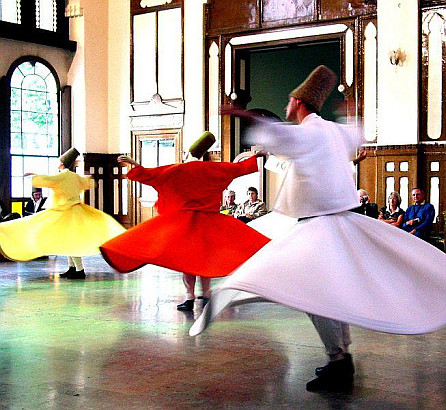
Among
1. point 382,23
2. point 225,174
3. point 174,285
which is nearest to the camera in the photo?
point 225,174

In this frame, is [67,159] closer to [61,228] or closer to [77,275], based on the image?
[61,228]

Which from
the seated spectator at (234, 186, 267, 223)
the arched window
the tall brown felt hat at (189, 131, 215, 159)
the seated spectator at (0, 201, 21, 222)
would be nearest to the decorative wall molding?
the arched window

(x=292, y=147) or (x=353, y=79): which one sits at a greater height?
(x=353, y=79)

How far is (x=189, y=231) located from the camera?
6.03 m

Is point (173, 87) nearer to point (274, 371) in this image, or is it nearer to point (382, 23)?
point (382, 23)

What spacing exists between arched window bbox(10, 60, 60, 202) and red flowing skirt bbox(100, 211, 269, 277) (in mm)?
8353

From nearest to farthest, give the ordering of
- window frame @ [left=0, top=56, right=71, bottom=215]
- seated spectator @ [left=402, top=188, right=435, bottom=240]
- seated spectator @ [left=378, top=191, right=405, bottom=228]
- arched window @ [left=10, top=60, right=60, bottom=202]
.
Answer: seated spectator @ [left=402, top=188, right=435, bottom=240] < seated spectator @ [left=378, top=191, right=405, bottom=228] < window frame @ [left=0, top=56, right=71, bottom=215] < arched window @ [left=10, top=60, right=60, bottom=202]

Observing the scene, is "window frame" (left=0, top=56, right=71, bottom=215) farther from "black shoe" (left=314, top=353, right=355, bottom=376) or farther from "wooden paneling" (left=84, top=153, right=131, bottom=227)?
"black shoe" (left=314, top=353, right=355, bottom=376)

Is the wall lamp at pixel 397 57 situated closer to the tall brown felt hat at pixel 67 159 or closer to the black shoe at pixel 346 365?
the tall brown felt hat at pixel 67 159

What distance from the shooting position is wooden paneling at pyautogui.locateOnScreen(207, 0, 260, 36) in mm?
13086

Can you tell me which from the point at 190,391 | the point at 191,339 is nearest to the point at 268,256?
the point at 190,391

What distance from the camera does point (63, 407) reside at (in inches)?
132

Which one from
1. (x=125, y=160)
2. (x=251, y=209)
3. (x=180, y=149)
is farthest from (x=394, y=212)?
(x=180, y=149)

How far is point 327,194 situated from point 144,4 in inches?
448
